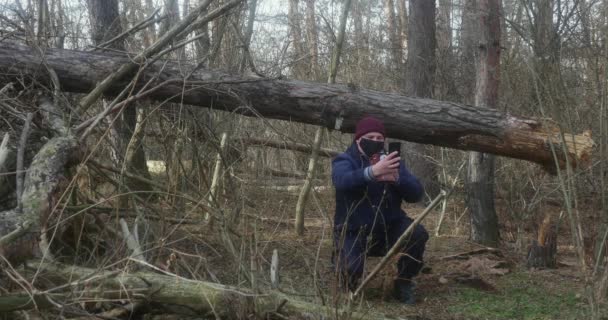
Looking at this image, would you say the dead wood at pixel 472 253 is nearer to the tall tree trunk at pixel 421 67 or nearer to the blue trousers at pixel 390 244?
the blue trousers at pixel 390 244

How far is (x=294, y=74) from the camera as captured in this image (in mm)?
9711

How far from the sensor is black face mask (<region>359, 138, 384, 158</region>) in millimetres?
4641

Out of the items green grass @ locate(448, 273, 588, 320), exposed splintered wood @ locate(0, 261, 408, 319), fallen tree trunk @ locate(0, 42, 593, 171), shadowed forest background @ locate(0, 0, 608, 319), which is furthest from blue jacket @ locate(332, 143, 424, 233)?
exposed splintered wood @ locate(0, 261, 408, 319)

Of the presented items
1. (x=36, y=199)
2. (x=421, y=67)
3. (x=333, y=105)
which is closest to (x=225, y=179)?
(x=333, y=105)

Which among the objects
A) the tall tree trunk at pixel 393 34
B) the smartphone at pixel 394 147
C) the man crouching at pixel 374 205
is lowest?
the man crouching at pixel 374 205

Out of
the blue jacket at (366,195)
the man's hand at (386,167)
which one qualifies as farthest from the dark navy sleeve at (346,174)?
the man's hand at (386,167)

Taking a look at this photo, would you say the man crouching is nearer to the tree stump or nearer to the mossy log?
the tree stump

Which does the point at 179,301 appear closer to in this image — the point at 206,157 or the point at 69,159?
the point at 69,159

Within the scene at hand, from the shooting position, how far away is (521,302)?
4707 millimetres

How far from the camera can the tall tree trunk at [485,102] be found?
6.38 m

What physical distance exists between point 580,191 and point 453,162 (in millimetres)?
2141

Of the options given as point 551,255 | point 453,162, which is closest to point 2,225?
point 551,255

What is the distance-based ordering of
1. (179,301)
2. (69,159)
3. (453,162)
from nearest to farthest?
1. (179,301)
2. (69,159)
3. (453,162)

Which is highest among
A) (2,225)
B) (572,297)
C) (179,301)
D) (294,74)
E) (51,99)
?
(294,74)
